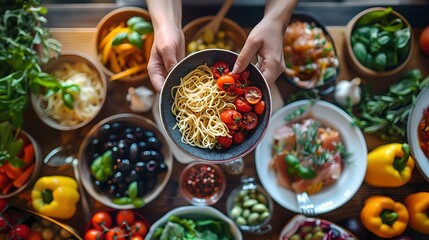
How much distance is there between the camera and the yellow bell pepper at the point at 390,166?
1.58 m

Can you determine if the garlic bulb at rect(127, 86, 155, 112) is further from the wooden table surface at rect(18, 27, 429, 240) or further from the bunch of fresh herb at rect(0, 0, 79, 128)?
the bunch of fresh herb at rect(0, 0, 79, 128)

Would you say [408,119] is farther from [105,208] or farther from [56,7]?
[56,7]

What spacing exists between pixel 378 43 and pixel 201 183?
866 mm

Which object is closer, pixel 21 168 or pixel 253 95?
pixel 253 95

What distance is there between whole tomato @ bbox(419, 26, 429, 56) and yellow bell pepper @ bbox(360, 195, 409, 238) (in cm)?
61

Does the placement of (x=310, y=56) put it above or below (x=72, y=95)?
above

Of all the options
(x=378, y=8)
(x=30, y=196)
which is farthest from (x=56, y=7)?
(x=378, y=8)

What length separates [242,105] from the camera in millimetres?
1170

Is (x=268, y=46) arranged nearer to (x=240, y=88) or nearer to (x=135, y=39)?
(x=240, y=88)

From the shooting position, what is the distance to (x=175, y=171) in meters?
1.68

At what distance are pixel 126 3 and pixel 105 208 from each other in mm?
827

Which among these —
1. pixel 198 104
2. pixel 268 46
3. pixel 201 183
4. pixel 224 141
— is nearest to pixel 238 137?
pixel 224 141

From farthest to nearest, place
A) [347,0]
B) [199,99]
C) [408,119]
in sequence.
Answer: [347,0] < [408,119] < [199,99]

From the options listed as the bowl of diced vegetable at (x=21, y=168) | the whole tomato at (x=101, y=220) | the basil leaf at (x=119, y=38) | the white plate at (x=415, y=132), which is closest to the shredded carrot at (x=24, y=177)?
the bowl of diced vegetable at (x=21, y=168)
